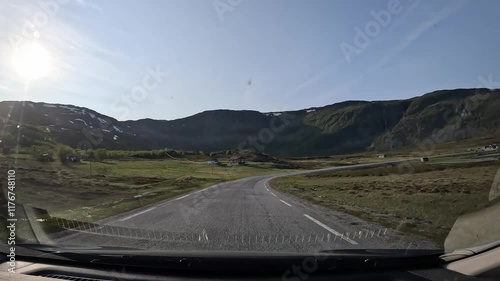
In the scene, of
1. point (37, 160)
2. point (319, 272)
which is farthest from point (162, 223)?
point (37, 160)

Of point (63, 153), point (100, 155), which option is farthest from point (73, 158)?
point (100, 155)

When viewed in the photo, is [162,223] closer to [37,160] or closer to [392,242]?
[392,242]

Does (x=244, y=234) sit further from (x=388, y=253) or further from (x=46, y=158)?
(x=46, y=158)

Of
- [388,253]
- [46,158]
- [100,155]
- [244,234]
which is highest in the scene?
[100,155]

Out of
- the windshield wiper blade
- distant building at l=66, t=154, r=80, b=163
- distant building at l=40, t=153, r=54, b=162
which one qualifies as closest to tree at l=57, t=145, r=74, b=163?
distant building at l=66, t=154, r=80, b=163

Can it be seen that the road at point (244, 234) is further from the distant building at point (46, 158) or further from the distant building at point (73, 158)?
the distant building at point (73, 158)

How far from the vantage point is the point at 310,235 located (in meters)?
8.93

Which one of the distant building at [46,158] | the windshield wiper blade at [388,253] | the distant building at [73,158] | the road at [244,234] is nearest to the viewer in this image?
the windshield wiper blade at [388,253]

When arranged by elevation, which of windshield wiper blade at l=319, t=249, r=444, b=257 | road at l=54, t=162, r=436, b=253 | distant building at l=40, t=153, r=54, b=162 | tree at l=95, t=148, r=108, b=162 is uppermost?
tree at l=95, t=148, r=108, b=162

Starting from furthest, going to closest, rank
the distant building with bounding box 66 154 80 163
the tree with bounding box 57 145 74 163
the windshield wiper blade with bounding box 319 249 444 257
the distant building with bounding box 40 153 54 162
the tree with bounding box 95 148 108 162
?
the tree with bounding box 95 148 108 162, the distant building with bounding box 66 154 80 163, the tree with bounding box 57 145 74 163, the distant building with bounding box 40 153 54 162, the windshield wiper blade with bounding box 319 249 444 257

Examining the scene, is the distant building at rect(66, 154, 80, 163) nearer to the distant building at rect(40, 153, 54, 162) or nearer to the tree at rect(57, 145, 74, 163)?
the tree at rect(57, 145, 74, 163)

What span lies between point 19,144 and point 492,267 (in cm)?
2485

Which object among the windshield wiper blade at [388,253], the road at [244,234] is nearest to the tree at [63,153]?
the road at [244,234]

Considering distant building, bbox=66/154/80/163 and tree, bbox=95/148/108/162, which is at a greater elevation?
tree, bbox=95/148/108/162
